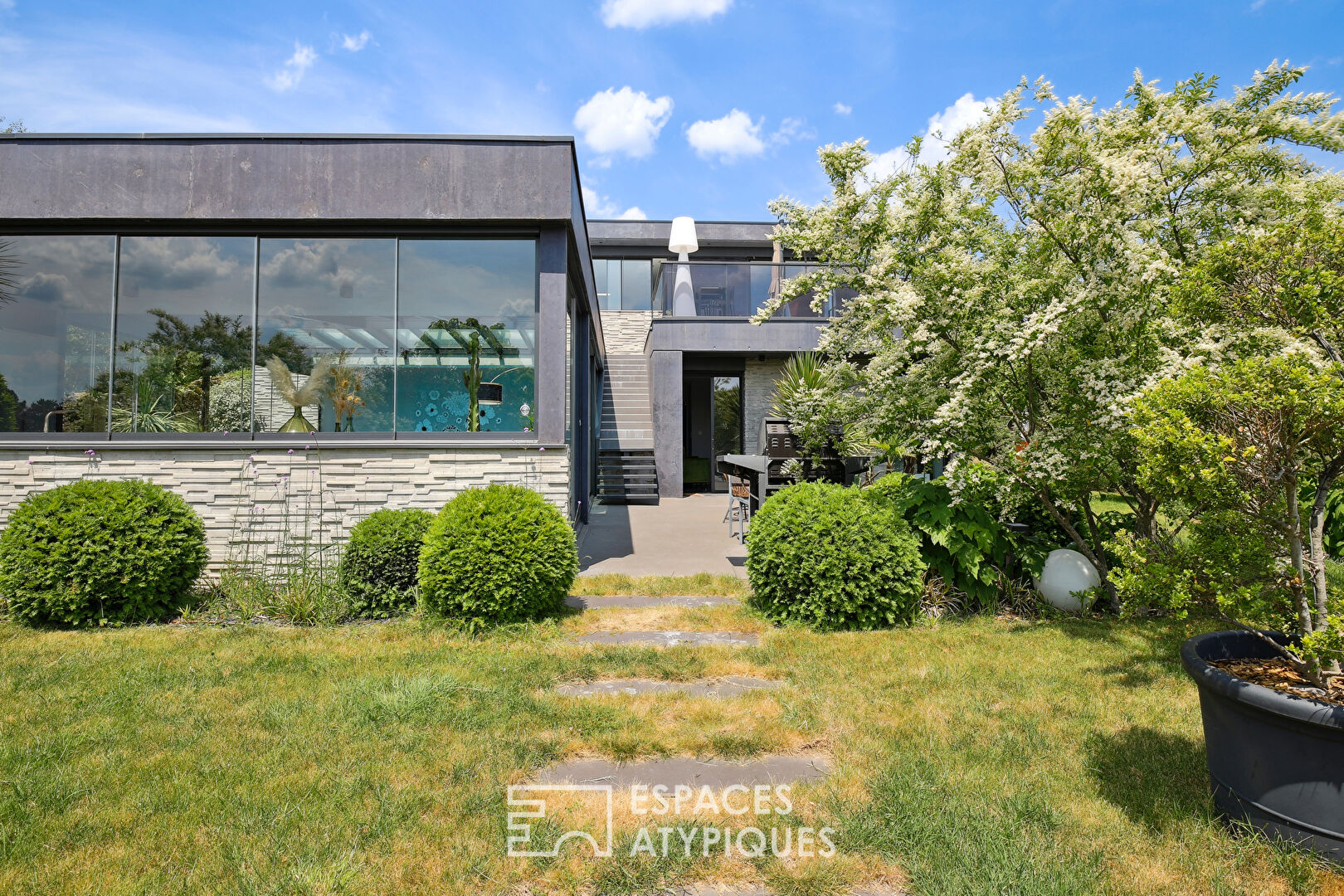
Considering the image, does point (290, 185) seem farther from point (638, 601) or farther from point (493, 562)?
point (638, 601)

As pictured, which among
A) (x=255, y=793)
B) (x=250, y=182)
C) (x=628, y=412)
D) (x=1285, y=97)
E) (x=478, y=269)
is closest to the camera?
(x=255, y=793)

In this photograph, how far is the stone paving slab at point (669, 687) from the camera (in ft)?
12.3

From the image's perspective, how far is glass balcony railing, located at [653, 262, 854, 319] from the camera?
1424 cm

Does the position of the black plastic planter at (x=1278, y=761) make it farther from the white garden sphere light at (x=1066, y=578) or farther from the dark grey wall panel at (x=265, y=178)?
the dark grey wall panel at (x=265, y=178)

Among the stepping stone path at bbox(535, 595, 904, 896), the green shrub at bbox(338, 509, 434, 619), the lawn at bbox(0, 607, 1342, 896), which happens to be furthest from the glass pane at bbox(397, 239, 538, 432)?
the stepping stone path at bbox(535, 595, 904, 896)

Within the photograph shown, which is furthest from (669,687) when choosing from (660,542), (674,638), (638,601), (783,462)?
(660,542)

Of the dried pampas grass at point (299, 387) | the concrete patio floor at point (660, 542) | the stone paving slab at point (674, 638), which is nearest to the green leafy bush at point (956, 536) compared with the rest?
the stone paving slab at point (674, 638)

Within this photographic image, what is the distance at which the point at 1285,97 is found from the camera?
495 cm

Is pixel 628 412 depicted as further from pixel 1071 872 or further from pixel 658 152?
pixel 1071 872

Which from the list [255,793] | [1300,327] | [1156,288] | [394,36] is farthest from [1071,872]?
[394,36]

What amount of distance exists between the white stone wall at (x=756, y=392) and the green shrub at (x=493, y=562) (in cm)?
1089

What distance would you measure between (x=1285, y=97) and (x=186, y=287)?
9207mm

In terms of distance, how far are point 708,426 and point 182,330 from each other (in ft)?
43.3

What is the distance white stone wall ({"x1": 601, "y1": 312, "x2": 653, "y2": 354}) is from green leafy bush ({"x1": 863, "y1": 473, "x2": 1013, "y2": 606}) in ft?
47.5
